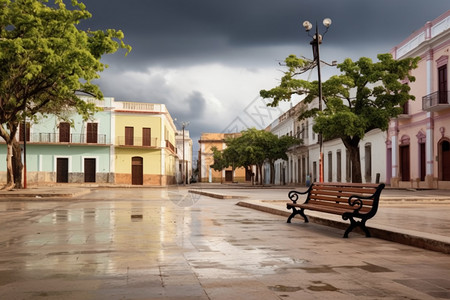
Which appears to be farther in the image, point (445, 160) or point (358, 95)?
point (445, 160)

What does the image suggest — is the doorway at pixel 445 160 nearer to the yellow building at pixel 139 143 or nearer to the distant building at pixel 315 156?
the distant building at pixel 315 156

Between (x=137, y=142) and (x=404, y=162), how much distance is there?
24861 mm

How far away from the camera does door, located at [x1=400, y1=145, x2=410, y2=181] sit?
1231 inches

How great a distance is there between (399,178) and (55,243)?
28469 mm

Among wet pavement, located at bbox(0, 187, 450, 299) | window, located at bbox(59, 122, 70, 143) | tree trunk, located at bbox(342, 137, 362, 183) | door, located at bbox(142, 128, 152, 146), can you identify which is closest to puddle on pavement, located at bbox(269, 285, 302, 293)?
wet pavement, located at bbox(0, 187, 450, 299)

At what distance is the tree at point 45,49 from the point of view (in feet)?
59.7

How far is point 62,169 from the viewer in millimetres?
45094

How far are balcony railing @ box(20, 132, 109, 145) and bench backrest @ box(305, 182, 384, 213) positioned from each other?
126 feet

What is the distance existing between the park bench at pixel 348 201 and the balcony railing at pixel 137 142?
38305mm

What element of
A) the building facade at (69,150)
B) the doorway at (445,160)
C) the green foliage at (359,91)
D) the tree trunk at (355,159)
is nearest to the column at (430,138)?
the doorway at (445,160)

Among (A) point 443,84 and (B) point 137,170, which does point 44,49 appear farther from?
(B) point 137,170

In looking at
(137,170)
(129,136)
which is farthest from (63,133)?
(137,170)

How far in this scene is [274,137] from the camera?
48.2 m

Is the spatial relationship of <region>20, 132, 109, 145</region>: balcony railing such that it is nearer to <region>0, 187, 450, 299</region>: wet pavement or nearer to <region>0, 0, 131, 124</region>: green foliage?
<region>0, 0, 131, 124</region>: green foliage
